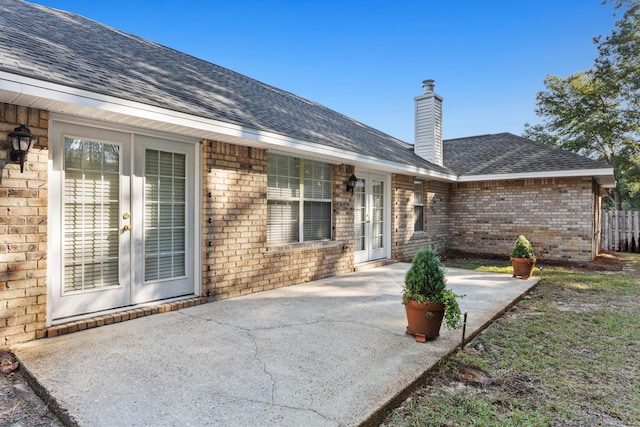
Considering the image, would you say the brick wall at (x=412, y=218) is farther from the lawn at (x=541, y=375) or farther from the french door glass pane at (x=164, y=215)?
the french door glass pane at (x=164, y=215)

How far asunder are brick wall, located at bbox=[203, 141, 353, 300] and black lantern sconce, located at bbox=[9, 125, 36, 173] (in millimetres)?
1954

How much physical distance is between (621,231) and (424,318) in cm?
1522

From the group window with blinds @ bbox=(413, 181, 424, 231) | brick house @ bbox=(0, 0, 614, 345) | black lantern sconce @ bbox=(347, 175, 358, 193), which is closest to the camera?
brick house @ bbox=(0, 0, 614, 345)

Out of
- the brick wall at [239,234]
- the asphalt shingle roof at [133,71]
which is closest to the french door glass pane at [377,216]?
the asphalt shingle roof at [133,71]

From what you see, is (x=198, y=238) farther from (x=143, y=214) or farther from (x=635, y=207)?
(x=635, y=207)

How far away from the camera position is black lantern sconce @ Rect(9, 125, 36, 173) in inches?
123

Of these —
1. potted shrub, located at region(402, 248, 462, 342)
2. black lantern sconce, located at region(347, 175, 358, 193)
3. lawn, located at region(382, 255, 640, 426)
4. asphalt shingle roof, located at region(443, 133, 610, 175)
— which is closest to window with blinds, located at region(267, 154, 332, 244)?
black lantern sconce, located at region(347, 175, 358, 193)

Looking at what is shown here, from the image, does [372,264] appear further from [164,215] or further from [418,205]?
[164,215]

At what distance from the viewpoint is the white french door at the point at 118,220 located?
3.72m

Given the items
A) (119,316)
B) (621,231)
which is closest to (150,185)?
(119,316)

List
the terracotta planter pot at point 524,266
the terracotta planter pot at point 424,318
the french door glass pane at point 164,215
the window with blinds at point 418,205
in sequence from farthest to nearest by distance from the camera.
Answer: the window with blinds at point 418,205 → the terracotta planter pot at point 524,266 → the french door glass pane at point 164,215 → the terracotta planter pot at point 424,318

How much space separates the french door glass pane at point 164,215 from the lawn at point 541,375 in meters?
3.40

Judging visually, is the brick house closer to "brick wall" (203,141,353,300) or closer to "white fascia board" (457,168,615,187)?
"brick wall" (203,141,353,300)

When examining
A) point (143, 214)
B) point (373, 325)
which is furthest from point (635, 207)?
point (143, 214)
